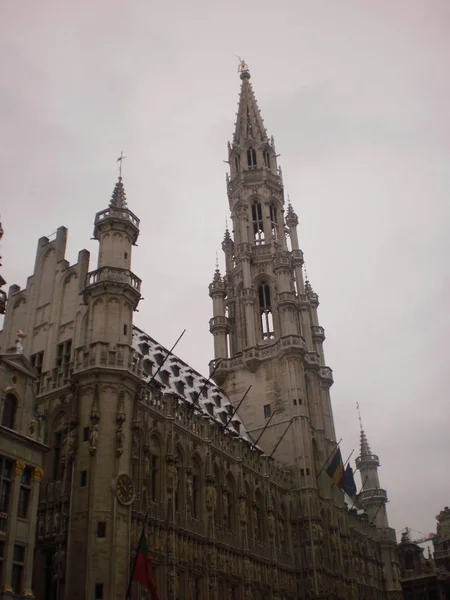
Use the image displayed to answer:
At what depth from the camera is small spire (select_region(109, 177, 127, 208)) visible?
53469 mm

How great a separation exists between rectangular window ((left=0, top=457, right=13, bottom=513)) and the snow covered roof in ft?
64.4

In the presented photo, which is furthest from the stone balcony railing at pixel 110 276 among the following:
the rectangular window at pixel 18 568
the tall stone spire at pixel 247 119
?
the tall stone spire at pixel 247 119

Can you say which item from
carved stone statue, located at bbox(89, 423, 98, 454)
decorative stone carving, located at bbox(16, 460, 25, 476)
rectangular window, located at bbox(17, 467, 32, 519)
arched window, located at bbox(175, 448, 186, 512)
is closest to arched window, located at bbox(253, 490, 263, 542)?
arched window, located at bbox(175, 448, 186, 512)

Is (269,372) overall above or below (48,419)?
above

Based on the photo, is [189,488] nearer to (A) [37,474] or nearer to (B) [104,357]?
(B) [104,357]

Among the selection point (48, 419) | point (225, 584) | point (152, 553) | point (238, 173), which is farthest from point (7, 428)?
point (238, 173)

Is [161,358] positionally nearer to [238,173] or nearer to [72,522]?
[72,522]

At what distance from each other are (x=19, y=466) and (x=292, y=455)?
3978 cm

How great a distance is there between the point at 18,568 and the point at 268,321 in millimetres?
54208

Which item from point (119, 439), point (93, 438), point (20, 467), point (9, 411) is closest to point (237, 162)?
point (119, 439)

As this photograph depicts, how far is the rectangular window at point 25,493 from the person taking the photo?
36.5 metres

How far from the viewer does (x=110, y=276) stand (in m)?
49.6

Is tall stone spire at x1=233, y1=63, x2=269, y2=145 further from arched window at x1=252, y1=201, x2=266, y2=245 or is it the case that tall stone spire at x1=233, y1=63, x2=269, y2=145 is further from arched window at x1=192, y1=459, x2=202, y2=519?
arched window at x1=192, y1=459, x2=202, y2=519

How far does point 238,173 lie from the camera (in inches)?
3802
